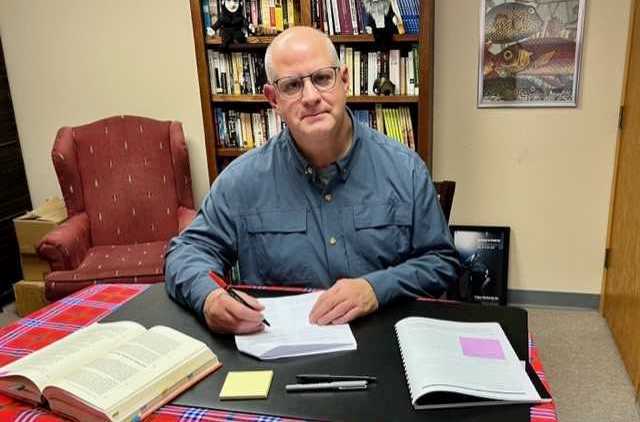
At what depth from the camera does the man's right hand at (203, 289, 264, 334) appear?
113 centimetres

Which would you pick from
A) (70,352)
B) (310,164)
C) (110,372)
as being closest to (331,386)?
(110,372)

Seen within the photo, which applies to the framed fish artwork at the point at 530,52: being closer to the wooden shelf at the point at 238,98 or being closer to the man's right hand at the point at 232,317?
the wooden shelf at the point at 238,98

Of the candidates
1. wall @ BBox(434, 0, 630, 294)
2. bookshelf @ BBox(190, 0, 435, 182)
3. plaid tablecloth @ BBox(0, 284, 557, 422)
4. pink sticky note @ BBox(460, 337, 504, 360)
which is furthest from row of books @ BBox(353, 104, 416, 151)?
pink sticky note @ BBox(460, 337, 504, 360)

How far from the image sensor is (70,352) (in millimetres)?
1019

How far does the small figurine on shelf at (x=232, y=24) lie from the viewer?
8.41 feet

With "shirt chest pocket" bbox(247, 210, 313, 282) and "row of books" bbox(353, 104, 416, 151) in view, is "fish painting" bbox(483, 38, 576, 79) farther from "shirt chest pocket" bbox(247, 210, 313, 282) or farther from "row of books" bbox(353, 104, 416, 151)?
"shirt chest pocket" bbox(247, 210, 313, 282)

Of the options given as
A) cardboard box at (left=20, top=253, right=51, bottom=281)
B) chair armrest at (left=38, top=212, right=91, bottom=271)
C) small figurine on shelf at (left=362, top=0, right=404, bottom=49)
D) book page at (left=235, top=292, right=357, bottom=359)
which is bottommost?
cardboard box at (left=20, top=253, right=51, bottom=281)

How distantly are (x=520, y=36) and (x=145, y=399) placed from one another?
2.42m

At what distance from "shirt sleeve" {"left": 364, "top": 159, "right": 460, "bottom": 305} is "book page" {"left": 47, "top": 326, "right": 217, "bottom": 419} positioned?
428mm

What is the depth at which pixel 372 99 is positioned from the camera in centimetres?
257

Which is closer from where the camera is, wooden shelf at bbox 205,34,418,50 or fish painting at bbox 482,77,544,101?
wooden shelf at bbox 205,34,418,50

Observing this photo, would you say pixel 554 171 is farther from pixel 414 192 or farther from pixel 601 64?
pixel 414 192

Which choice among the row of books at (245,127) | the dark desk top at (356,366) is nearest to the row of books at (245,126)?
the row of books at (245,127)

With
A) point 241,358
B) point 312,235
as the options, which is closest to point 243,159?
point 312,235
